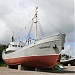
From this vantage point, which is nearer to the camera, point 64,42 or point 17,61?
point 64,42

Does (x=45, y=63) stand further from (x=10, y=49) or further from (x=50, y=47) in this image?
(x=10, y=49)

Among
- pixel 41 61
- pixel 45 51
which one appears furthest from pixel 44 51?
pixel 41 61

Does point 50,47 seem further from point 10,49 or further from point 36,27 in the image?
point 10,49

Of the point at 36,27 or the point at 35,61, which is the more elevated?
the point at 36,27

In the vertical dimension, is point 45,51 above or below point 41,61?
above

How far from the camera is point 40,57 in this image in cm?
3012

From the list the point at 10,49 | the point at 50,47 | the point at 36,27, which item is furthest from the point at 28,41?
the point at 10,49

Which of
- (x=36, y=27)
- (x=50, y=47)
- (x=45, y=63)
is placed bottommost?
(x=45, y=63)

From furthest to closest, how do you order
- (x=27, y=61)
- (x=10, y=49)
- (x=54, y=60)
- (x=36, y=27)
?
(x=10, y=49) < (x=36, y=27) < (x=27, y=61) < (x=54, y=60)

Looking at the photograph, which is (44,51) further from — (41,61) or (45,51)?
(41,61)

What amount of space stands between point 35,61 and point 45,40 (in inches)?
127

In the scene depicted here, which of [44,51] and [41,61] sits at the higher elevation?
[44,51]

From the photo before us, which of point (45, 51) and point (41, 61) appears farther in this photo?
point (41, 61)

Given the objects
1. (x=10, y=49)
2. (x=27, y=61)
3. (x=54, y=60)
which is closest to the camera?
(x=54, y=60)
